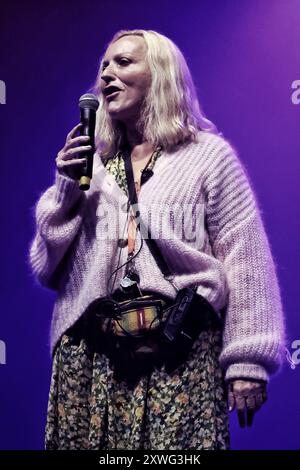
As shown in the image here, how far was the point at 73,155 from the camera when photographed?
173 cm

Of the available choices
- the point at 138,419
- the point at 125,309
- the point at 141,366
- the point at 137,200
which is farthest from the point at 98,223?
the point at 138,419

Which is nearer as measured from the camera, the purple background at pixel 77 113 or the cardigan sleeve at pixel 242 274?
the cardigan sleeve at pixel 242 274

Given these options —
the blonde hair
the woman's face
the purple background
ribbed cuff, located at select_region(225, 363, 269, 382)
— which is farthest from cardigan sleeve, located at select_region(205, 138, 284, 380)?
the purple background

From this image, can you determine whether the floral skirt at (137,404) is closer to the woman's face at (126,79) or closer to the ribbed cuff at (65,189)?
the ribbed cuff at (65,189)

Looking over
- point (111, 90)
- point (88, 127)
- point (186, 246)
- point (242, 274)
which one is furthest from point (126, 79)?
point (242, 274)

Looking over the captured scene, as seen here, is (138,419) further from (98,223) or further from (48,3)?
(48,3)

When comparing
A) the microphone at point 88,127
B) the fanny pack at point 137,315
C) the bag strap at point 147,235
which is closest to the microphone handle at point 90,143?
the microphone at point 88,127

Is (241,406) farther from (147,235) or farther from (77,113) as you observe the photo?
(77,113)

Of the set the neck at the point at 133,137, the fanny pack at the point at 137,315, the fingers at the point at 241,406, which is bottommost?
the fingers at the point at 241,406

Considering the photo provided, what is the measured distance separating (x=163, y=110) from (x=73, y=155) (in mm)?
360

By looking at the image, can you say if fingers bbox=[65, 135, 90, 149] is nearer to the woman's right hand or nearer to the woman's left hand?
the woman's right hand

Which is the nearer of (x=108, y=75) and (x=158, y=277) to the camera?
(x=158, y=277)

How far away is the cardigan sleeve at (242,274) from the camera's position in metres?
1.69

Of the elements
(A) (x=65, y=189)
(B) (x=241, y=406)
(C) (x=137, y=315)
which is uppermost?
(A) (x=65, y=189)
